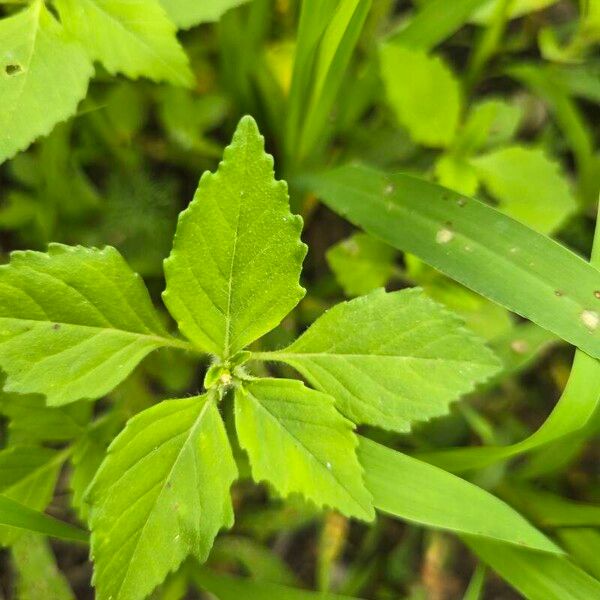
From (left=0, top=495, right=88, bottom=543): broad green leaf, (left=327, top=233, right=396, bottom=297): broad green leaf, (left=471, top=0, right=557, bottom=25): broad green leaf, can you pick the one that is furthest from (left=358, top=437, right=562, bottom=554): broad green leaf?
(left=471, top=0, right=557, bottom=25): broad green leaf

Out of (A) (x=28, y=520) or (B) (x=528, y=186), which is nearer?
(A) (x=28, y=520)

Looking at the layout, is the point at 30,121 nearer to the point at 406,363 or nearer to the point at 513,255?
the point at 406,363

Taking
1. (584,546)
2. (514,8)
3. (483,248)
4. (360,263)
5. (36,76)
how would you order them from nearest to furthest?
(36,76) → (483,248) → (584,546) → (360,263) → (514,8)

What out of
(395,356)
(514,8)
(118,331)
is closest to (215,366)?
(118,331)

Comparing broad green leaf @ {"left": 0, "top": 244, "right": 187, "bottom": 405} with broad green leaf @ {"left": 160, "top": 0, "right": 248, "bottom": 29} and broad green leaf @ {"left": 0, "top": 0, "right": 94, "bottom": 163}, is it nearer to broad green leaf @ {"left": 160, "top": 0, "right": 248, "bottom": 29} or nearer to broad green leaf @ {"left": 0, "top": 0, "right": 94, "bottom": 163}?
broad green leaf @ {"left": 0, "top": 0, "right": 94, "bottom": 163}

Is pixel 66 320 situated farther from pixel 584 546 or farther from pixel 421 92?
pixel 584 546

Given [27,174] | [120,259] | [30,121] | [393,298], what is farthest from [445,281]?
[27,174]

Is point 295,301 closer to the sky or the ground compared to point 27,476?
closer to the sky
